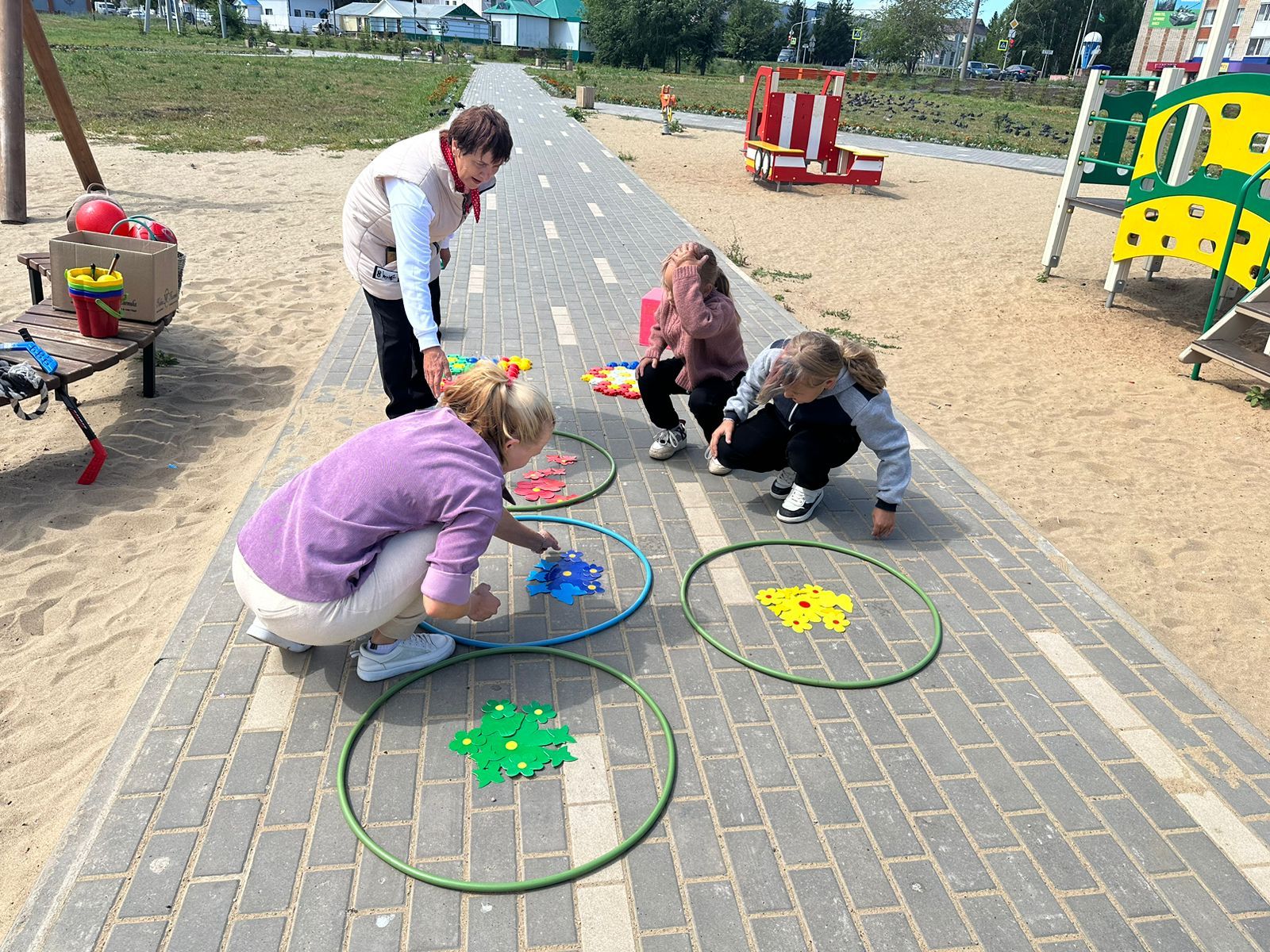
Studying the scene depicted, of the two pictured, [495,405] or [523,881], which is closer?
[523,881]

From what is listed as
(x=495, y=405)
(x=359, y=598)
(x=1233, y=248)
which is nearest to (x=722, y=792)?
(x=359, y=598)

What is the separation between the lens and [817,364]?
13.2 ft

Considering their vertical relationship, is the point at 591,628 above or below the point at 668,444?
below

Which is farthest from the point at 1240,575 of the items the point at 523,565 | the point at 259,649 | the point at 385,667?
the point at 259,649

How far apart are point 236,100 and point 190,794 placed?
2621cm

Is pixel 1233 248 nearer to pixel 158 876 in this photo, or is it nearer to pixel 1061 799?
pixel 1061 799

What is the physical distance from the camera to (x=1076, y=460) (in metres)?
5.68

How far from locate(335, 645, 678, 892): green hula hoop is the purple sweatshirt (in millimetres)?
531

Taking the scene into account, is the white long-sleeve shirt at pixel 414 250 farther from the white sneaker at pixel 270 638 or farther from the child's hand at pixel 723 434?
the child's hand at pixel 723 434

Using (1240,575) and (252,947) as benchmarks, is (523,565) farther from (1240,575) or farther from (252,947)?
(1240,575)

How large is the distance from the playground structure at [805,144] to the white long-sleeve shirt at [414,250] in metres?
13.5

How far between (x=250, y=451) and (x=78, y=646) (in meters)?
1.94

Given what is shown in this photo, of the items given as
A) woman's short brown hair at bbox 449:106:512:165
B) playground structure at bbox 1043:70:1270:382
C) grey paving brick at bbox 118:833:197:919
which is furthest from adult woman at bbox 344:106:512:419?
playground structure at bbox 1043:70:1270:382

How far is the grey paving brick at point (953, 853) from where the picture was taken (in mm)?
2572
